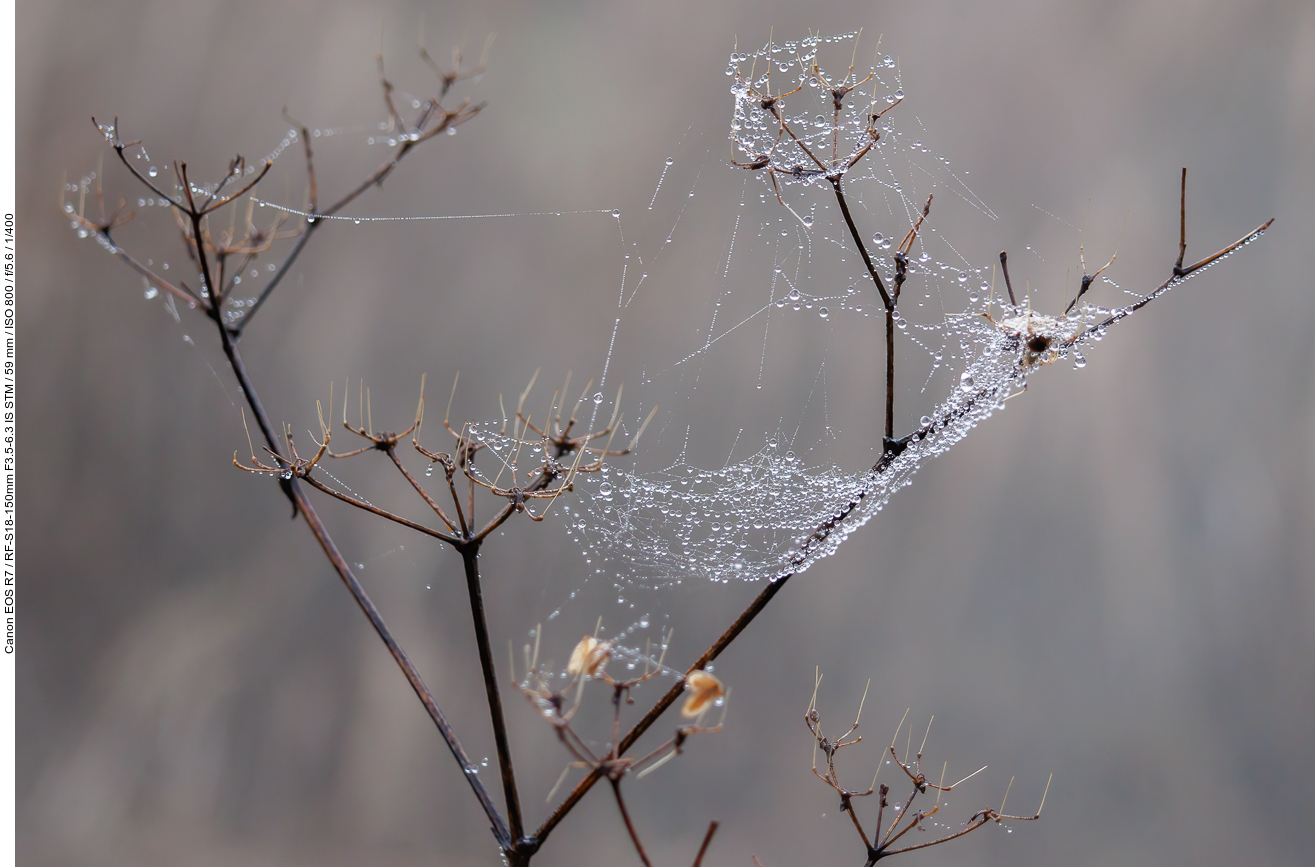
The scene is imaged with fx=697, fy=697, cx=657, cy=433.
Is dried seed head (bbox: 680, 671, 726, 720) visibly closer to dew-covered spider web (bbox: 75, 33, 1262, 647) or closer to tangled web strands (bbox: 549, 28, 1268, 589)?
tangled web strands (bbox: 549, 28, 1268, 589)

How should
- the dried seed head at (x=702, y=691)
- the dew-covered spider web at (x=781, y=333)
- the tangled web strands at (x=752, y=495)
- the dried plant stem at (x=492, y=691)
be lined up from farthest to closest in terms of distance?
the dew-covered spider web at (x=781, y=333), the tangled web strands at (x=752, y=495), the dried plant stem at (x=492, y=691), the dried seed head at (x=702, y=691)

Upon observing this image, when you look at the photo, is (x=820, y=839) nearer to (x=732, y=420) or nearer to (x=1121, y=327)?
(x=732, y=420)

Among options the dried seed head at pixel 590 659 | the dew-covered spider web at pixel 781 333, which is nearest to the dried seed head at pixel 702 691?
the dried seed head at pixel 590 659

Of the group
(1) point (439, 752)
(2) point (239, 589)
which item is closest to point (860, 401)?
(1) point (439, 752)

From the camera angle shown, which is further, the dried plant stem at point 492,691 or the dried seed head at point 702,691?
the dried plant stem at point 492,691

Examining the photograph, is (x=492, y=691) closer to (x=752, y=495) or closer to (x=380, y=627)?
(x=380, y=627)

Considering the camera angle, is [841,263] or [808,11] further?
[808,11]

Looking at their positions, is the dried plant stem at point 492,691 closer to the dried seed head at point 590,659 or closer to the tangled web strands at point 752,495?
the dried seed head at point 590,659

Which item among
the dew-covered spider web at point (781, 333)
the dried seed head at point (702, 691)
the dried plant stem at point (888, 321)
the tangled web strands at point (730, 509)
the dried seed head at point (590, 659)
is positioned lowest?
the dried seed head at point (702, 691)

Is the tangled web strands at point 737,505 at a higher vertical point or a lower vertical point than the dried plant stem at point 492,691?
higher

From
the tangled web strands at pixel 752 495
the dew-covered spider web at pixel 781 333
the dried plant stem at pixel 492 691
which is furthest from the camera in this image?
the dew-covered spider web at pixel 781 333

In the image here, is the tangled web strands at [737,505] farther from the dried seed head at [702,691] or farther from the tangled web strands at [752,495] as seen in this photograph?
the dried seed head at [702,691]
